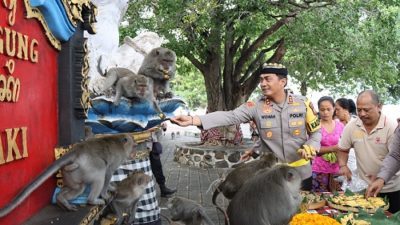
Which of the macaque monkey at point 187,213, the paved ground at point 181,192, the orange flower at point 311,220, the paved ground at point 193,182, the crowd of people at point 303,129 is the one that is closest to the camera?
the paved ground at point 181,192

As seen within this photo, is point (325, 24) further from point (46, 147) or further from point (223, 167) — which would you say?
point (46, 147)

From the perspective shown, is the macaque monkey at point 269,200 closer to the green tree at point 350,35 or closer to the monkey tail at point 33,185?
the monkey tail at point 33,185

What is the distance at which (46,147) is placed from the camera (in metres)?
2.43

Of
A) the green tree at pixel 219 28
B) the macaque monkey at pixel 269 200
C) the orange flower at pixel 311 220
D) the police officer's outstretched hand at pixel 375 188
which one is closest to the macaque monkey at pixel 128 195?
the macaque monkey at pixel 269 200

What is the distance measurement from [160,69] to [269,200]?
1.89 meters

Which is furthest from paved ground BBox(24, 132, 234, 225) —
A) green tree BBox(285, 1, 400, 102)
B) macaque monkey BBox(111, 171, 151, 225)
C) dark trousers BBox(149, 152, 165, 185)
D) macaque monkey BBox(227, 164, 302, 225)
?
green tree BBox(285, 1, 400, 102)

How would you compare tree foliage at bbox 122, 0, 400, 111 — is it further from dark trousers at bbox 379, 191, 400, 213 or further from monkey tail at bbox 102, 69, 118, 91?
dark trousers at bbox 379, 191, 400, 213

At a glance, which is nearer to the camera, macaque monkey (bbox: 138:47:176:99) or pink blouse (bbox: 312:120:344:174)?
macaque monkey (bbox: 138:47:176:99)

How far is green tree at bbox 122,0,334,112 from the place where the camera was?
9.90 metres

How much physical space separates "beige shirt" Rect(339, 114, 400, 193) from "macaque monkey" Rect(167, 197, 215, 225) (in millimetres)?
1665

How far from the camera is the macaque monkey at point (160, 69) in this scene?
4379 millimetres

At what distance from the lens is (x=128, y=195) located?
3.35 metres

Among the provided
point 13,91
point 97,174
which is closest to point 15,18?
point 13,91

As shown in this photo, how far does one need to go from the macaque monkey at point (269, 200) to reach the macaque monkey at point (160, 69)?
157 centimetres
